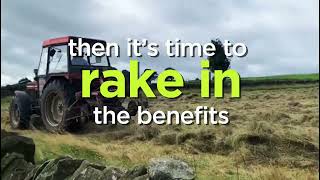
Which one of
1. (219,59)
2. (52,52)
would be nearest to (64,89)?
(52,52)

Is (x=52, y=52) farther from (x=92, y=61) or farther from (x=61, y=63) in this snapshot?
(x=92, y=61)

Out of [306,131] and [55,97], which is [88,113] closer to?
[55,97]

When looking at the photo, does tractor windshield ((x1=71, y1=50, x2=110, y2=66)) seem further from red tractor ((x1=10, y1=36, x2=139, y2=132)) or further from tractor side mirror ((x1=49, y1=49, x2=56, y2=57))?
tractor side mirror ((x1=49, y1=49, x2=56, y2=57))

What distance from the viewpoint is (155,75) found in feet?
26.6

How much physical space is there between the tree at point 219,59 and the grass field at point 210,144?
1.48 m

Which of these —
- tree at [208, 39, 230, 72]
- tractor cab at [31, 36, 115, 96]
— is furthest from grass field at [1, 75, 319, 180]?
tree at [208, 39, 230, 72]

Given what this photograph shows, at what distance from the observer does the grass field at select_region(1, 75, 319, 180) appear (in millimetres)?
9477

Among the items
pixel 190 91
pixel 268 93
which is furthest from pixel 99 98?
pixel 268 93

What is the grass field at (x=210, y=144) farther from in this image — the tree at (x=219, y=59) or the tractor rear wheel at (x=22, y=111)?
the tree at (x=219, y=59)

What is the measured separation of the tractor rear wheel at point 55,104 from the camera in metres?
12.4

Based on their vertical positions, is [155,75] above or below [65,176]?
above

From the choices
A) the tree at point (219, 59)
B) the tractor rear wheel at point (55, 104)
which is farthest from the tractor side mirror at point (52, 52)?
the tree at point (219, 59)

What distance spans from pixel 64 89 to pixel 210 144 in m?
3.27

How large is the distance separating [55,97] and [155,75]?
17.5 ft
